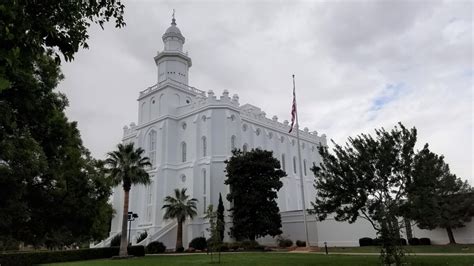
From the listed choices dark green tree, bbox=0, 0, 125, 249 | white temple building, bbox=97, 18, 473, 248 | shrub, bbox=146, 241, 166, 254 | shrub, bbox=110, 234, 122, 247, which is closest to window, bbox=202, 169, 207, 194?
white temple building, bbox=97, 18, 473, 248

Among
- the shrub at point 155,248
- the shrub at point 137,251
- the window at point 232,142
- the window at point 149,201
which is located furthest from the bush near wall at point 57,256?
the window at point 232,142

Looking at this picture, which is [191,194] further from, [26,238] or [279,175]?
[26,238]

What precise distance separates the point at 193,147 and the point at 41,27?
147 ft

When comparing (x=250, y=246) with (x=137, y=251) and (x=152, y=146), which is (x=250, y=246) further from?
(x=152, y=146)

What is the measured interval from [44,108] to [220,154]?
33.1 metres

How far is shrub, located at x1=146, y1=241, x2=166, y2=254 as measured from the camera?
1570 inches

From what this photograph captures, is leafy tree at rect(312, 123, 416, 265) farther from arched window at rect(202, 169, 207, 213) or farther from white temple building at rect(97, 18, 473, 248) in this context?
arched window at rect(202, 169, 207, 213)

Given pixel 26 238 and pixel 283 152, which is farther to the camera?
pixel 283 152

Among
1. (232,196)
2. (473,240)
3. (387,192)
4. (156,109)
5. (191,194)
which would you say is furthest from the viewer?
(156,109)

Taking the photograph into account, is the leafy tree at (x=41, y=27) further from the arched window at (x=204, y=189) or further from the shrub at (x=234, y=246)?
the arched window at (x=204, y=189)

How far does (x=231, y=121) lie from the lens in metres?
50.4

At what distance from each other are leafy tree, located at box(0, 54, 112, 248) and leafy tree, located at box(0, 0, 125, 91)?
→ 6335 mm

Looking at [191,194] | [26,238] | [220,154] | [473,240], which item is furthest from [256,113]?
[26,238]

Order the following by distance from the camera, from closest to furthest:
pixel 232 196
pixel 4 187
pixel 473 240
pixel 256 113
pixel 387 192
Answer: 1. pixel 4 187
2. pixel 387 192
3. pixel 473 240
4. pixel 232 196
5. pixel 256 113
